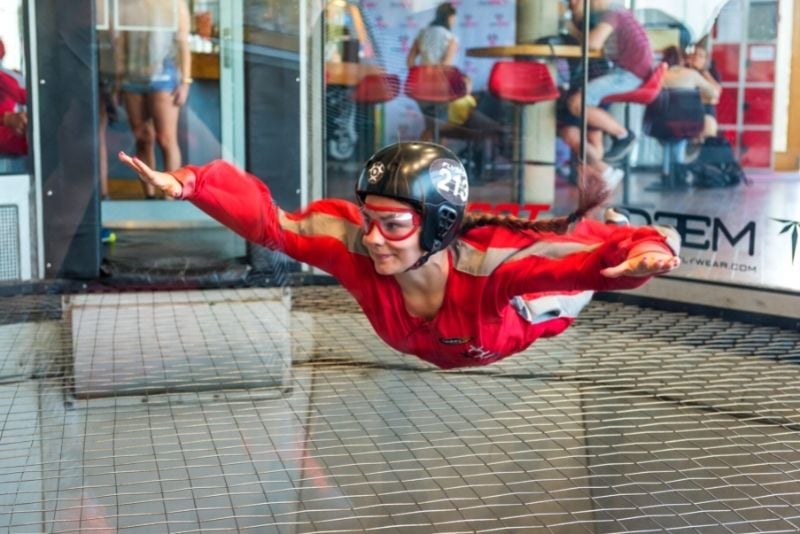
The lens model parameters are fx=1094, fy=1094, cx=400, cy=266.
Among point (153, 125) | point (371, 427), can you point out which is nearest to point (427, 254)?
point (371, 427)

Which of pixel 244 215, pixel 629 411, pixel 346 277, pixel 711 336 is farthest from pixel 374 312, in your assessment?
pixel 711 336

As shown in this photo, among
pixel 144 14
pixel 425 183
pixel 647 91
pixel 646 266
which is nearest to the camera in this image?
pixel 646 266

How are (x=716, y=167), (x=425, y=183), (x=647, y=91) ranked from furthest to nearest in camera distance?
(x=647, y=91)
(x=716, y=167)
(x=425, y=183)

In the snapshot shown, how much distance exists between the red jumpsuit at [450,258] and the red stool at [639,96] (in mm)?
2407

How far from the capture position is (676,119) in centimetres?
546

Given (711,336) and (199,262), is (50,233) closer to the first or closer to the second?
(199,262)

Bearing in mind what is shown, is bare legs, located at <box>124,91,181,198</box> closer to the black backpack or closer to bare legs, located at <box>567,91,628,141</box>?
bare legs, located at <box>567,91,628,141</box>

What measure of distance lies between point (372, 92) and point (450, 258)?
2.94 meters

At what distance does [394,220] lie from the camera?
2951 mm

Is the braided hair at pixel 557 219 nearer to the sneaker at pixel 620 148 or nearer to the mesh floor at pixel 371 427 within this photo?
the mesh floor at pixel 371 427

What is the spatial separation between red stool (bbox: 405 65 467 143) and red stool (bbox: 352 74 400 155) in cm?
8

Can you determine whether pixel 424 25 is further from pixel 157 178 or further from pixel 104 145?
pixel 157 178

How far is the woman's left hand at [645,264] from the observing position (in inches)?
97.4

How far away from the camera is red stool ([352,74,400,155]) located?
19.5ft
